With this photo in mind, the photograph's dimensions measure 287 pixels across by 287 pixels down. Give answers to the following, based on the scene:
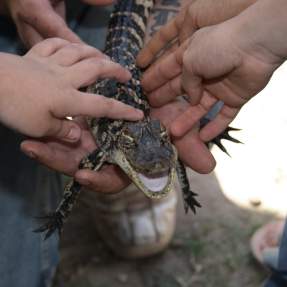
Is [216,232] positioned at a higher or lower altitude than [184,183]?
lower

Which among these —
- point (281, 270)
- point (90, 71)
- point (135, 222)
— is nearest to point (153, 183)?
point (90, 71)

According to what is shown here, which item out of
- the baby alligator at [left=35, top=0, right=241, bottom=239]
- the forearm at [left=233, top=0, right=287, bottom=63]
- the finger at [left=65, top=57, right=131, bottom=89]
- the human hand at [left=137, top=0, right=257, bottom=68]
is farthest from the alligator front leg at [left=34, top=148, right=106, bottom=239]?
the forearm at [left=233, top=0, right=287, bottom=63]

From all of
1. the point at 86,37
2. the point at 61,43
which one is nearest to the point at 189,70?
the point at 61,43

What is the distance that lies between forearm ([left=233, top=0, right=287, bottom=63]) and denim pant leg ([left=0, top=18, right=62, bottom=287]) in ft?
3.01

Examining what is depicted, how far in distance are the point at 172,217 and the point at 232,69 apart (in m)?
1.36

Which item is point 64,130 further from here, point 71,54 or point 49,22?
point 49,22

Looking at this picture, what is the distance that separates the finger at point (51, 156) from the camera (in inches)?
71.1

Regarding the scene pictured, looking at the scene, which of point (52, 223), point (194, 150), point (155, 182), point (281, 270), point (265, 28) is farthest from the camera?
point (281, 270)

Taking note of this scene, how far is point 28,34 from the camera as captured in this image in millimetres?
2125

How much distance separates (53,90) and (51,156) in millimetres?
278

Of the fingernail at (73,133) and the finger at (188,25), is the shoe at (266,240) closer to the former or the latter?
the finger at (188,25)

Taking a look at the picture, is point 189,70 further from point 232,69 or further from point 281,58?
point 281,58

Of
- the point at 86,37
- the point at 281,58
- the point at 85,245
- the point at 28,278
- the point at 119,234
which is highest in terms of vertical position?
the point at 281,58

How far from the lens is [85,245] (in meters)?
3.10
